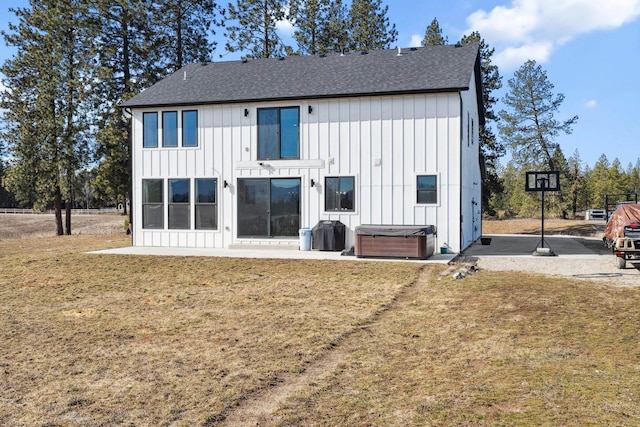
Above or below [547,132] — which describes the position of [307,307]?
below

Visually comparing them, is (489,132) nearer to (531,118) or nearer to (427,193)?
(531,118)

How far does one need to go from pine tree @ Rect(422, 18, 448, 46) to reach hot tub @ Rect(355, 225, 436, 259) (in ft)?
81.7

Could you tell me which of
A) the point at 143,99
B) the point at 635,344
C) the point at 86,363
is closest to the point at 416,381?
the point at 635,344

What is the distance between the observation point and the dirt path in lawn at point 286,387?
4.52 meters

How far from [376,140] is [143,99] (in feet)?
29.0

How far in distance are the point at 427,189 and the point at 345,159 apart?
2821mm

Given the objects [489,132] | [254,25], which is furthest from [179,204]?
[489,132]

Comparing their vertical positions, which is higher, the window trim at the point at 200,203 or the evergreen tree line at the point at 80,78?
the evergreen tree line at the point at 80,78

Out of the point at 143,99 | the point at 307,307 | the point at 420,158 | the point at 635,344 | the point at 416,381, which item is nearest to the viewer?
the point at 416,381

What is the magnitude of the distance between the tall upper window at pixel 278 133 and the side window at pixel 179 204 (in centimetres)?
307

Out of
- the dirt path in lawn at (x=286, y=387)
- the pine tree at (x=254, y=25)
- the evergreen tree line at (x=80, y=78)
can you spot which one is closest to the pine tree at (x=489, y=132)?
the pine tree at (x=254, y=25)

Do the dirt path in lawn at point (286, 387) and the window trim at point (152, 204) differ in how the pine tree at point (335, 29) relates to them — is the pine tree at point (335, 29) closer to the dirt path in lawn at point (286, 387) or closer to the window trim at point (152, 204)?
the window trim at point (152, 204)

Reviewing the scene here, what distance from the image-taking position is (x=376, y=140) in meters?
16.5

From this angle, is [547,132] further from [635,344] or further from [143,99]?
[635,344]
